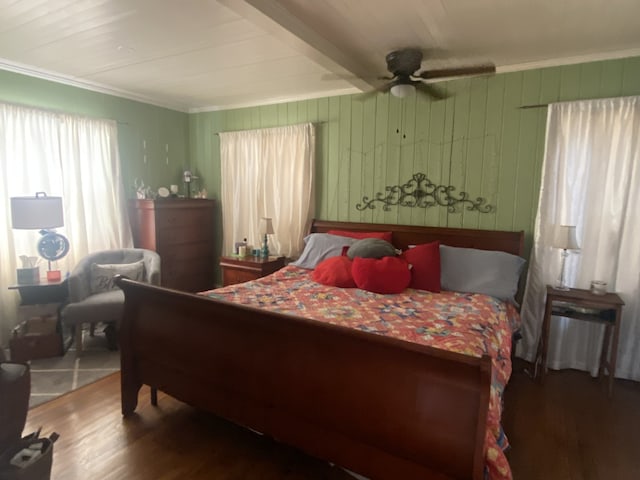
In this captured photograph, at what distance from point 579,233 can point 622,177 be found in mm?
501

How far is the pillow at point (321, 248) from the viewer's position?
11.9 ft

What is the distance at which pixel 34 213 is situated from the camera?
3.08 meters

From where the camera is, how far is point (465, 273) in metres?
3.04

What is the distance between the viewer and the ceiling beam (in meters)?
2.01

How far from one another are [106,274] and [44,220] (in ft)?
2.26

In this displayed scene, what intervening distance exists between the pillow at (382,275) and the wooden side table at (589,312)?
1.09m

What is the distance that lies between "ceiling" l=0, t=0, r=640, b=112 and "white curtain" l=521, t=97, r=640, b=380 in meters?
Result: 0.51

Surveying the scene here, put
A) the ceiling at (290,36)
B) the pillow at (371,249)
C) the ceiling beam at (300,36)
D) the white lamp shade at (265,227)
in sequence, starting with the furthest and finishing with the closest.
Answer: the white lamp shade at (265,227), the pillow at (371,249), the ceiling at (290,36), the ceiling beam at (300,36)

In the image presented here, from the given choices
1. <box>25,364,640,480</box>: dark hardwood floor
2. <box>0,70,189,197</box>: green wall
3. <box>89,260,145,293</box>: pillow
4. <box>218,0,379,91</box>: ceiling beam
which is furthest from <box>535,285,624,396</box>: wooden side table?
<box>0,70,189,197</box>: green wall

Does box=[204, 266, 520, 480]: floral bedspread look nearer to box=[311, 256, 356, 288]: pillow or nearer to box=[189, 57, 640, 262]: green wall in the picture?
box=[311, 256, 356, 288]: pillow

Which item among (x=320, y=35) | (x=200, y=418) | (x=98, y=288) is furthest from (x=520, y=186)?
(x=98, y=288)

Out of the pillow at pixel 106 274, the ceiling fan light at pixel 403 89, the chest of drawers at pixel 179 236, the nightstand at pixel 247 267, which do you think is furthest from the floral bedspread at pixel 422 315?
the chest of drawers at pixel 179 236

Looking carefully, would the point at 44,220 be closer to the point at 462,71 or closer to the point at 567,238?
the point at 462,71

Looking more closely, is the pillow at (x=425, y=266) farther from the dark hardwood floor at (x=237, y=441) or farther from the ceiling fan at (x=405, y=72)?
the ceiling fan at (x=405, y=72)
